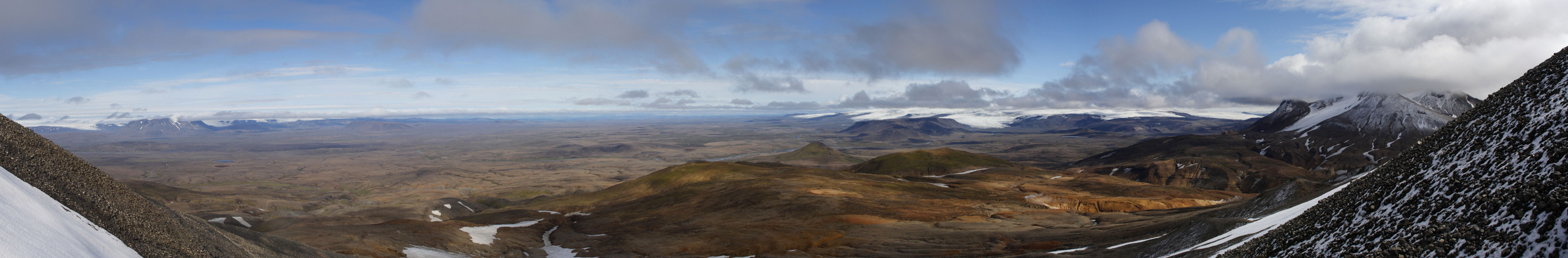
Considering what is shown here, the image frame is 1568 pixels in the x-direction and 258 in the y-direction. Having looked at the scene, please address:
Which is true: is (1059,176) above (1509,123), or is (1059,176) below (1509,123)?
below

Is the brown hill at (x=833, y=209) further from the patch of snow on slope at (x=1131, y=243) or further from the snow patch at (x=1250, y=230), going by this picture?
the snow patch at (x=1250, y=230)

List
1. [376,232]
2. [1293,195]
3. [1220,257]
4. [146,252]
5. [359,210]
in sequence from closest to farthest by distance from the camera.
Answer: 1. [146,252]
2. [1220,257]
3. [1293,195]
4. [376,232]
5. [359,210]

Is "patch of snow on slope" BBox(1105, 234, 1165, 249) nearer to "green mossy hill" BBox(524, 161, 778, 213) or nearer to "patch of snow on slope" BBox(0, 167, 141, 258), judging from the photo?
"patch of snow on slope" BBox(0, 167, 141, 258)

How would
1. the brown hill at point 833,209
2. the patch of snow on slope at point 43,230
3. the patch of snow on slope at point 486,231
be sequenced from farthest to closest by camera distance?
the patch of snow on slope at point 486,231 < the brown hill at point 833,209 < the patch of snow on slope at point 43,230

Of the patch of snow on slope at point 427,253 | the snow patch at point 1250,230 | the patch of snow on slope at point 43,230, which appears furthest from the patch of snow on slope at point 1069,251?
the patch of snow on slope at point 427,253

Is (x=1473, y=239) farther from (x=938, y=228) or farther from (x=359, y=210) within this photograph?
(x=359, y=210)

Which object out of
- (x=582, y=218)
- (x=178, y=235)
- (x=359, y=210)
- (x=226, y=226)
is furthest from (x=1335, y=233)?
(x=359, y=210)
